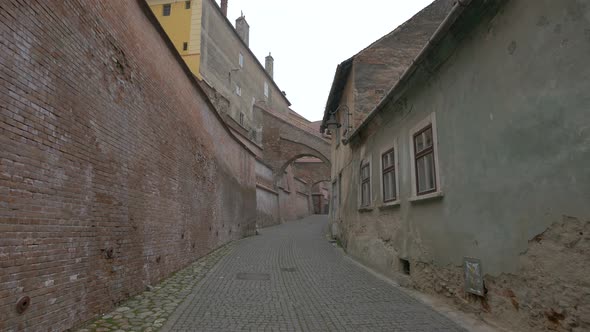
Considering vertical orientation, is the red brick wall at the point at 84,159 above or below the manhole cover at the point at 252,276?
above

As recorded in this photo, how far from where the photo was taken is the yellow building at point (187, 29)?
2708 centimetres

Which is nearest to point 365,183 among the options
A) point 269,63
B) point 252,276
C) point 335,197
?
point 252,276

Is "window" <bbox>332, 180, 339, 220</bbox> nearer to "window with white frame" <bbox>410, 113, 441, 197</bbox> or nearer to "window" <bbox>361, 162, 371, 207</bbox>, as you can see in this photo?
"window" <bbox>361, 162, 371, 207</bbox>

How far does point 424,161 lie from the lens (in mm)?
6914

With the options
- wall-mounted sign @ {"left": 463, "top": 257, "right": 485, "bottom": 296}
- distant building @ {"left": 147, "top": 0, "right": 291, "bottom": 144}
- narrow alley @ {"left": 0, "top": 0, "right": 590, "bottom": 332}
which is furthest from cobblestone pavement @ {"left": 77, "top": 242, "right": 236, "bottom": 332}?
distant building @ {"left": 147, "top": 0, "right": 291, "bottom": 144}

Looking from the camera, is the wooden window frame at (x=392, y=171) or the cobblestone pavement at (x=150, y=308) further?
the wooden window frame at (x=392, y=171)

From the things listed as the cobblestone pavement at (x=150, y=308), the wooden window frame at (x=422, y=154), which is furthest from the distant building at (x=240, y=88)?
the wooden window frame at (x=422, y=154)

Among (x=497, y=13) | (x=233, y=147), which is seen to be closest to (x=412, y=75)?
(x=497, y=13)

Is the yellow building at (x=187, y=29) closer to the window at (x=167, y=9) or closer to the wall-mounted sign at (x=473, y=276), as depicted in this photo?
the window at (x=167, y=9)

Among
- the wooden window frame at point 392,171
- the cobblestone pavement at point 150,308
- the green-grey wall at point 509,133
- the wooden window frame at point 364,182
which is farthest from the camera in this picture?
the wooden window frame at point 364,182

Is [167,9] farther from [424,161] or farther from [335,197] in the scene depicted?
[424,161]

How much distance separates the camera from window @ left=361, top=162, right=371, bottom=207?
10.5m

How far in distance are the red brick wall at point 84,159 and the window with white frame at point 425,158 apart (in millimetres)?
4994

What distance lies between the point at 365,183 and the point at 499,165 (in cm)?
644
